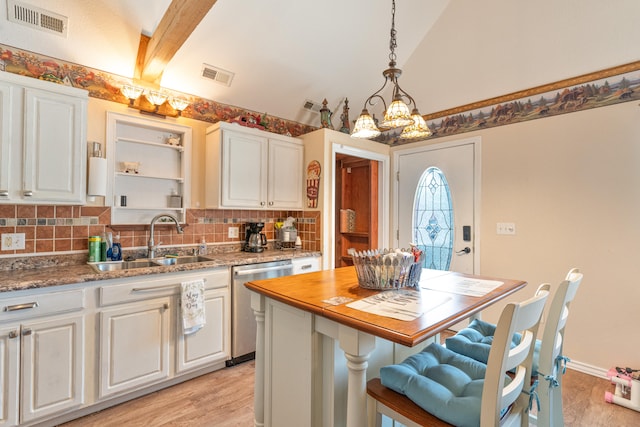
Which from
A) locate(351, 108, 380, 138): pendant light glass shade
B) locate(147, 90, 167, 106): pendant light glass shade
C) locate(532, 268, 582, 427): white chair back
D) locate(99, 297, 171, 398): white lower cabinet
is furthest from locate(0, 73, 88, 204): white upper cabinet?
locate(532, 268, 582, 427): white chair back

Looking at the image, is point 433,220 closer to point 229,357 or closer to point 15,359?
point 229,357

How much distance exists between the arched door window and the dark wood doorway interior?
0.75 m

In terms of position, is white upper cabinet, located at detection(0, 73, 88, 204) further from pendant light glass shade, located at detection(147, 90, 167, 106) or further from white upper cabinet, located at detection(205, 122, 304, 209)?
white upper cabinet, located at detection(205, 122, 304, 209)

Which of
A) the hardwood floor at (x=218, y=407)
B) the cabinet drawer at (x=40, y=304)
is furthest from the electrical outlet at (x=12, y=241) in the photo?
the hardwood floor at (x=218, y=407)

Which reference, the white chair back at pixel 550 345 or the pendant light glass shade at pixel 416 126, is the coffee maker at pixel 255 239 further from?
the white chair back at pixel 550 345

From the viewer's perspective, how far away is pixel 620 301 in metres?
2.47

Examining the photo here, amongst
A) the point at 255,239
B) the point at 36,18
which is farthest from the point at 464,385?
the point at 36,18

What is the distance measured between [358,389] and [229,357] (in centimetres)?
183

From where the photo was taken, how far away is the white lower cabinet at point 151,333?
6.74 feet

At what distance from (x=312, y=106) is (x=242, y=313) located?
8.21ft

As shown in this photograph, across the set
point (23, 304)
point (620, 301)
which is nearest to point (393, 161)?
point (620, 301)

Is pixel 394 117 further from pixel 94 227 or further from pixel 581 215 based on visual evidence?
pixel 94 227

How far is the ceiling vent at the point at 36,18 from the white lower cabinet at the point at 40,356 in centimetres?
189

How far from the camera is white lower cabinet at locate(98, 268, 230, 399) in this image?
6.74 feet
